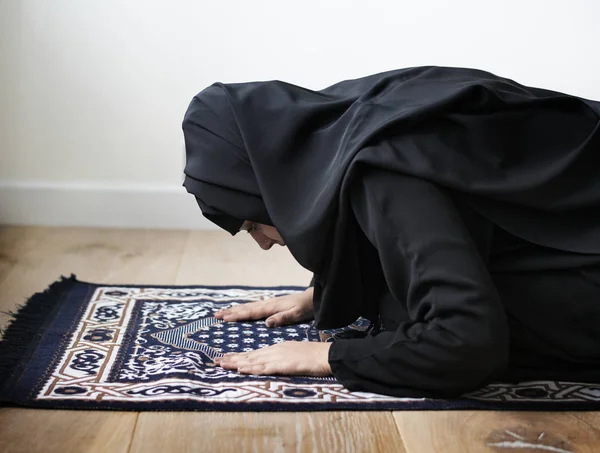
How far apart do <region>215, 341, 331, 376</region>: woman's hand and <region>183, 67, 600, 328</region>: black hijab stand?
0.37 ft

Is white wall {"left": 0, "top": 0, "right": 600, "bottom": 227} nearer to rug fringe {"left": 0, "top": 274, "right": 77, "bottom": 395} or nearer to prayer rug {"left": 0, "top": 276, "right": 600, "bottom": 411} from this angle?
rug fringe {"left": 0, "top": 274, "right": 77, "bottom": 395}

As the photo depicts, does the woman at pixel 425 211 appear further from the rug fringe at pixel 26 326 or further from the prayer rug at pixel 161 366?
the rug fringe at pixel 26 326

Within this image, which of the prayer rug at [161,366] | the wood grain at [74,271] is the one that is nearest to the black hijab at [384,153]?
the prayer rug at [161,366]

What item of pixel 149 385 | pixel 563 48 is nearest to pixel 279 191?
pixel 149 385

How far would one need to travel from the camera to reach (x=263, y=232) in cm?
170

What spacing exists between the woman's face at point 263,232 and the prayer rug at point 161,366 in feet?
0.77

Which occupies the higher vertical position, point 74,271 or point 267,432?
point 74,271

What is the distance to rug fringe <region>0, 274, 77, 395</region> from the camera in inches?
63.9

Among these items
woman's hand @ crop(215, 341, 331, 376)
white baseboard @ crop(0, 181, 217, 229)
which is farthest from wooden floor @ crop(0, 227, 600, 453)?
white baseboard @ crop(0, 181, 217, 229)

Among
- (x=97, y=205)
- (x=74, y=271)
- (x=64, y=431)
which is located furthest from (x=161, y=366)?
(x=97, y=205)

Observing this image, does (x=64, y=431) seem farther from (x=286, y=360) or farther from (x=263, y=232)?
(x=263, y=232)

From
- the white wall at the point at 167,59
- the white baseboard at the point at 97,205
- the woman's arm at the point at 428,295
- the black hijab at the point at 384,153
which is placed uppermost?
the white wall at the point at 167,59

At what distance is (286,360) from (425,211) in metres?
0.42

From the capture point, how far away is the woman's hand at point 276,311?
6.29 feet
